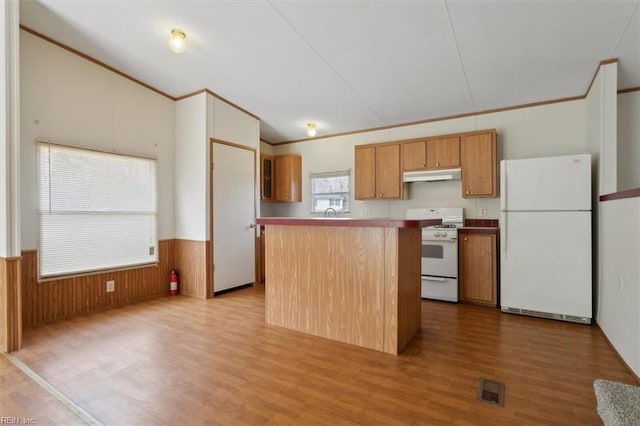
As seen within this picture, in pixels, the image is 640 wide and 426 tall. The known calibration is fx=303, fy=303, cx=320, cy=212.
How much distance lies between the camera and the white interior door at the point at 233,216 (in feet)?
14.6

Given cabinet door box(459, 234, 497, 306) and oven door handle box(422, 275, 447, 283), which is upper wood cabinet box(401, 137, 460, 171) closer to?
cabinet door box(459, 234, 497, 306)

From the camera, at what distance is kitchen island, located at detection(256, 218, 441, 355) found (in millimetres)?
2523

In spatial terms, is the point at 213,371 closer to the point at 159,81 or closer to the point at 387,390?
the point at 387,390

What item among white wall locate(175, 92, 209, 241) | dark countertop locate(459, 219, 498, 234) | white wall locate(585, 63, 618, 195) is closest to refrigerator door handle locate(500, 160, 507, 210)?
dark countertop locate(459, 219, 498, 234)

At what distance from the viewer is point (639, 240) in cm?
212

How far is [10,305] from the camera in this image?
102 inches

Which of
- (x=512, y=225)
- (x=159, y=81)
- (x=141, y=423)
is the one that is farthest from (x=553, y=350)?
(x=159, y=81)

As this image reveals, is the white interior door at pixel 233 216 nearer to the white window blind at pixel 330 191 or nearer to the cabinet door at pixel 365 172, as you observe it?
the white window blind at pixel 330 191

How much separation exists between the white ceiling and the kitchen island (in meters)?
1.76

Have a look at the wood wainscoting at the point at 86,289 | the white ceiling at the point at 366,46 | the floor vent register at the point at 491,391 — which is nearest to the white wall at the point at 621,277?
the floor vent register at the point at 491,391

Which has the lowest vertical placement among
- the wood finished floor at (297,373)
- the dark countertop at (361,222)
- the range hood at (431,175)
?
the wood finished floor at (297,373)

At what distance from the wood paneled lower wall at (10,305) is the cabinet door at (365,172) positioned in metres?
4.15

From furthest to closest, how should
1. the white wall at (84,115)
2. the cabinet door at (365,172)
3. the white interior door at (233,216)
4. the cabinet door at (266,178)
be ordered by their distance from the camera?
the cabinet door at (266,178) < the cabinet door at (365,172) < the white interior door at (233,216) < the white wall at (84,115)

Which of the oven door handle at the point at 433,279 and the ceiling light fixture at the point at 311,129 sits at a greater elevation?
the ceiling light fixture at the point at 311,129
